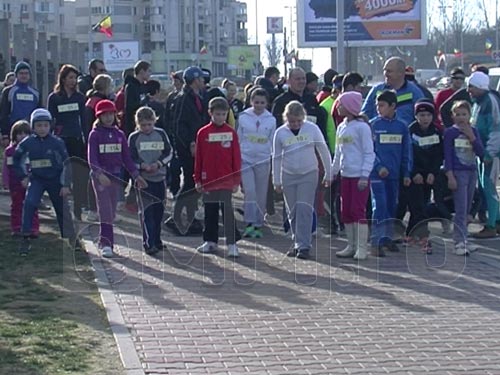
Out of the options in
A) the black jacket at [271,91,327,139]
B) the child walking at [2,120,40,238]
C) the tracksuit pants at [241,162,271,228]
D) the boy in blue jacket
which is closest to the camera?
the boy in blue jacket

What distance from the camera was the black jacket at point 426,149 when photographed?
13.8 m

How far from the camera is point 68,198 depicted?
13758mm

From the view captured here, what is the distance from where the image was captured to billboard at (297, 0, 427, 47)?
40031 mm

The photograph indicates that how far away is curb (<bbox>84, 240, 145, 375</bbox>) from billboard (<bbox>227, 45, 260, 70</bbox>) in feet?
236

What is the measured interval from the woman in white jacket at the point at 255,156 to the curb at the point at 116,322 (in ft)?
6.76

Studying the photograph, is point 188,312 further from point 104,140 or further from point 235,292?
point 104,140

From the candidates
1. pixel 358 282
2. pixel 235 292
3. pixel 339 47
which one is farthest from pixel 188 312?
pixel 339 47

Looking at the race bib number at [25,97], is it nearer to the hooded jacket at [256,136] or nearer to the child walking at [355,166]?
the hooded jacket at [256,136]

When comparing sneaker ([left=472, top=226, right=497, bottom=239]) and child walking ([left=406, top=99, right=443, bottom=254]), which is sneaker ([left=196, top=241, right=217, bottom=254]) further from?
sneaker ([left=472, top=226, right=497, bottom=239])

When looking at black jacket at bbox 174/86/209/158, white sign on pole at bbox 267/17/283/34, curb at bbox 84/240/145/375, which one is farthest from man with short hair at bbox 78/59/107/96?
white sign on pole at bbox 267/17/283/34

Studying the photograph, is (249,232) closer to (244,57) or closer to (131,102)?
(131,102)

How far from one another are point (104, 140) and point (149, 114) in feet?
1.93

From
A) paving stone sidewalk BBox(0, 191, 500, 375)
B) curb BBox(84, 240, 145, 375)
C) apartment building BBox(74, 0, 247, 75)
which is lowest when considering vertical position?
paving stone sidewalk BBox(0, 191, 500, 375)

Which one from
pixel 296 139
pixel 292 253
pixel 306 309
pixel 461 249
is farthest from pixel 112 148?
pixel 461 249
